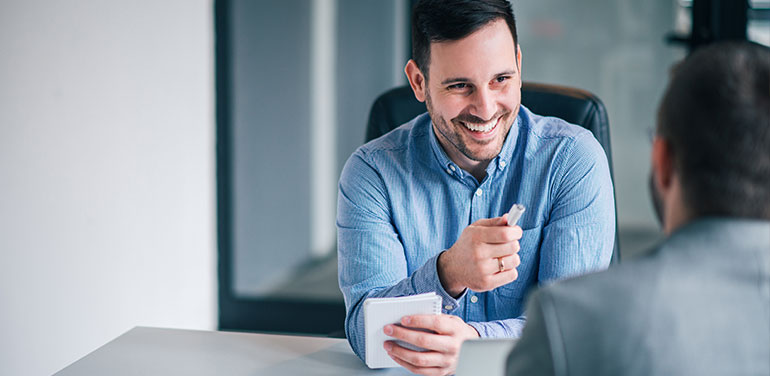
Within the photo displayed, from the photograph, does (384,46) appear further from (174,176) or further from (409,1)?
(174,176)

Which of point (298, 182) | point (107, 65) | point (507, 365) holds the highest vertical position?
point (107, 65)

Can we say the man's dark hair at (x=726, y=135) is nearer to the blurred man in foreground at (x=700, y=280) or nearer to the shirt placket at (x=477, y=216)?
the blurred man in foreground at (x=700, y=280)

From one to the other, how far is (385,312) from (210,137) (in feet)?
6.76

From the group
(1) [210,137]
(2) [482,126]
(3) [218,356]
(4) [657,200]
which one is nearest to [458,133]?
(2) [482,126]

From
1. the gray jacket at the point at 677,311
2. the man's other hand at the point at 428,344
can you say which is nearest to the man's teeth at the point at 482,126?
the man's other hand at the point at 428,344

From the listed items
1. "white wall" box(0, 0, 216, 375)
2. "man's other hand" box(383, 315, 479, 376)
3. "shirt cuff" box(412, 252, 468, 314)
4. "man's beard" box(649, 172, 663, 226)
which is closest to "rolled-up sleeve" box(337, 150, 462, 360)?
"shirt cuff" box(412, 252, 468, 314)

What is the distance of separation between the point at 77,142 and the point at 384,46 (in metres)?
1.32

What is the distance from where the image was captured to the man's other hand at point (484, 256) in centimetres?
116

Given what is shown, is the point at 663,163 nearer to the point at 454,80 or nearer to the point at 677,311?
the point at 677,311

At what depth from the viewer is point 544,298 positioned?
0.63 m

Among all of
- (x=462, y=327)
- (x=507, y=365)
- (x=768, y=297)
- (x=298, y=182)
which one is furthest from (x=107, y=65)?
(x=768, y=297)

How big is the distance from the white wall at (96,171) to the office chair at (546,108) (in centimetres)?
89

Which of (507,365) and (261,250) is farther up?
(507,365)

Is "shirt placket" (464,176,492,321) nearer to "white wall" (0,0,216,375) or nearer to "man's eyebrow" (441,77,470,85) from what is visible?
"man's eyebrow" (441,77,470,85)
